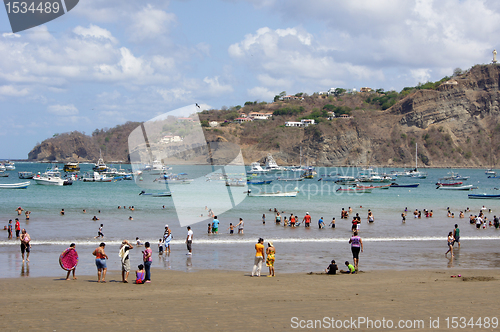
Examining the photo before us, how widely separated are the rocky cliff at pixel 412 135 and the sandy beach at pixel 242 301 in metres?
140

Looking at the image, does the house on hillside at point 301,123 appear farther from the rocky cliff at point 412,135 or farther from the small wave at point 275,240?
the small wave at point 275,240

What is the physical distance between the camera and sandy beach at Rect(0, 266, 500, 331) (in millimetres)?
7719

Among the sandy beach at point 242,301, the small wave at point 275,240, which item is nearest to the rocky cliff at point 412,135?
the small wave at point 275,240

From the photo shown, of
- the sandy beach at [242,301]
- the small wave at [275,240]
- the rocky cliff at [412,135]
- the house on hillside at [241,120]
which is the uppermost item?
the house on hillside at [241,120]

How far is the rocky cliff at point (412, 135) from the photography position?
15338 cm

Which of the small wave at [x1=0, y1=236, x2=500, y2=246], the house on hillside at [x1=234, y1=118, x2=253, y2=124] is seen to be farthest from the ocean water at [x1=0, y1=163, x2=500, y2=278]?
the house on hillside at [x1=234, y1=118, x2=253, y2=124]

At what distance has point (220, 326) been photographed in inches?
296

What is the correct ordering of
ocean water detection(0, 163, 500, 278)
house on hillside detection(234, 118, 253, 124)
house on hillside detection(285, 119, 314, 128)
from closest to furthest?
ocean water detection(0, 163, 500, 278)
house on hillside detection(285, 119, 314, 128)
house on hillside detection(234, 118, 253, 124)

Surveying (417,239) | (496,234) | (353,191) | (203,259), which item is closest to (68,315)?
(203,259)

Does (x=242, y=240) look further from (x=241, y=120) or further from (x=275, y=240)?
(x=241, y=120)

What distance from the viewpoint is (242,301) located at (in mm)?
9453

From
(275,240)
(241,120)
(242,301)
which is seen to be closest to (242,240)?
(275,240)

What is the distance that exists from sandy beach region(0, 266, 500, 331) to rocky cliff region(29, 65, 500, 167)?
140173 mm

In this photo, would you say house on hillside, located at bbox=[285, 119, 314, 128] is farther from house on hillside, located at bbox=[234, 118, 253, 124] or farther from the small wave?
the small wave
